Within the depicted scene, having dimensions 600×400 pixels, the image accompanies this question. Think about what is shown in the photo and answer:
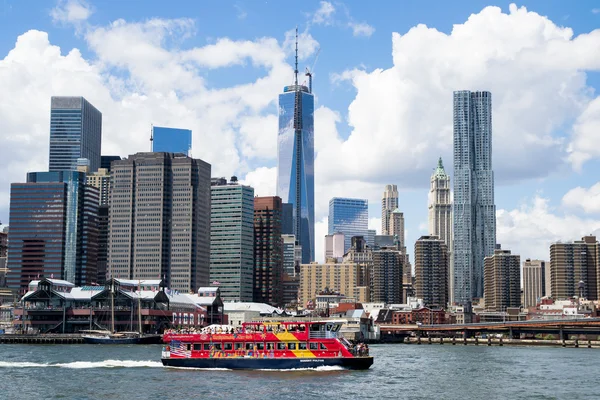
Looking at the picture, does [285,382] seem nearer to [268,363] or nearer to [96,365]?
[268,363]

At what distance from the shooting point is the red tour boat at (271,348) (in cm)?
10956

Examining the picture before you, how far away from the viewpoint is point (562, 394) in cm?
9669

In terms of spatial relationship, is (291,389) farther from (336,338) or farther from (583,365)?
(583,365)

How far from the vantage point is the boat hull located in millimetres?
109188

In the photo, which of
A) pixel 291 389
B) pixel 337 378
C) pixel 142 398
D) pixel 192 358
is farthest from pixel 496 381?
pixel 142 398

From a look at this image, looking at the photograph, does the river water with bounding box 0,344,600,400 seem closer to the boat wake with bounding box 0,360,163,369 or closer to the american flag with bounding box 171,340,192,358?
the boat wake with bounding box 0,360,163,369

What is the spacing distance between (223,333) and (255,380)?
15.0 metres

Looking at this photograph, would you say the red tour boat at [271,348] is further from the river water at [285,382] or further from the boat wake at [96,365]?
the boat wake at [96,365]

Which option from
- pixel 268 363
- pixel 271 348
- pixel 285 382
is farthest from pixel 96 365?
pixel 285 382

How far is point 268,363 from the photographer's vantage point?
361 feet

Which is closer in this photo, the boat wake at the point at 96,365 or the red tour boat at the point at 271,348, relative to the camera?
the red tour boat at the point at 271,348

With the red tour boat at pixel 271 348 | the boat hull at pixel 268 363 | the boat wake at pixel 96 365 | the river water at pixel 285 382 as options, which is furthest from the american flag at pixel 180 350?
the boat wake at pixel 96 365

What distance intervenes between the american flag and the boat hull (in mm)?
664

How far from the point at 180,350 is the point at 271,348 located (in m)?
12.8
